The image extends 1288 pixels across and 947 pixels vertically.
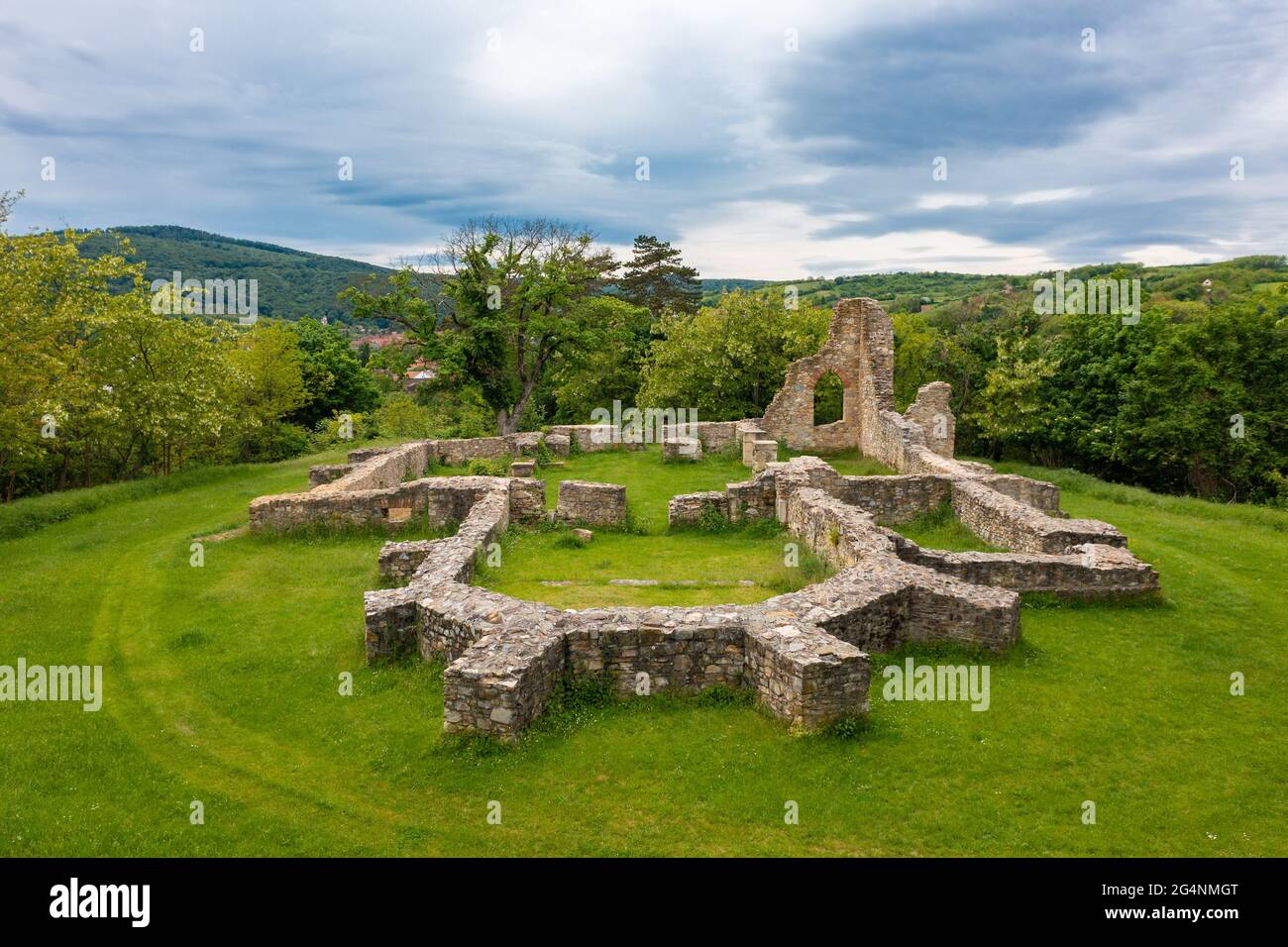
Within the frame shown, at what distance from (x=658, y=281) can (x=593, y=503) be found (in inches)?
2029

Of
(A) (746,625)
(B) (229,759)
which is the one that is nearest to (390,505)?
(B) (229,759)

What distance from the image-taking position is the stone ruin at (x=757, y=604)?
8.66m

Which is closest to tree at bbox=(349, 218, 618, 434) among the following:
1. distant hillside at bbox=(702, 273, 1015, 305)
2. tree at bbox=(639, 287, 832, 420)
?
tree at bbox=(639, 287, 832, 420)

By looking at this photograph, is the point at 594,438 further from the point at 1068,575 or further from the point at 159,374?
the point at 1068,575

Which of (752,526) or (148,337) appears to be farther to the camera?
(148,337)

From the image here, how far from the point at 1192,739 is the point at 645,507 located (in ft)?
43.6

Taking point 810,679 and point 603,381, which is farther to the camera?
point 603,381

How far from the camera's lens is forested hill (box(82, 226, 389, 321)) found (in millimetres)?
87688

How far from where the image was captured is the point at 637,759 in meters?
8.13

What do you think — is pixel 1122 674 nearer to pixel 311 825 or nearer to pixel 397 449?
pixel 311 825

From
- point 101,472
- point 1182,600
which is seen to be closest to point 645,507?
point 1182,600

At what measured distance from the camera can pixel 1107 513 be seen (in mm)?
20734

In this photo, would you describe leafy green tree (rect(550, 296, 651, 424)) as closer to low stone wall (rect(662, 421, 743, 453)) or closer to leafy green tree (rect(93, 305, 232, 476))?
low stone wall (rect(662, 421, 743, 453))

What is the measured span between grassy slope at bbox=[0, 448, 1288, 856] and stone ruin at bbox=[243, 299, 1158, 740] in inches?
17.1
